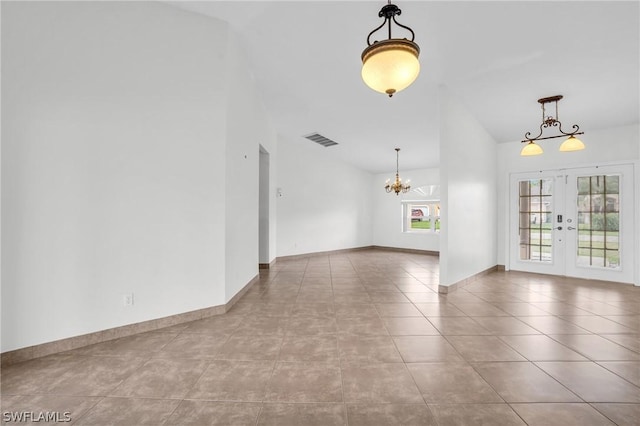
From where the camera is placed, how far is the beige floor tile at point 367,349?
221cm

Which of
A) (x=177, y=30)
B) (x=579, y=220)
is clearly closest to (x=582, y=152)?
(x=579, y=220)

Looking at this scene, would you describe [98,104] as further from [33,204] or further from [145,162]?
[33,204]

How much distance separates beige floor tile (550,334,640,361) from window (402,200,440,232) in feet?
21.0

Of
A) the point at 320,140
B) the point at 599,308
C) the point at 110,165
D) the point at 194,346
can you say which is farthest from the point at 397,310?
the point at 320,140

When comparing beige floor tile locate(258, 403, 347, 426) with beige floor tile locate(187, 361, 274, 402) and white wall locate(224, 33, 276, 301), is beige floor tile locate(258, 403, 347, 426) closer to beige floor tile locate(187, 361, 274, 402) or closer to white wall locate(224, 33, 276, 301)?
beige floor tile locate(187, 361, 274, 402)

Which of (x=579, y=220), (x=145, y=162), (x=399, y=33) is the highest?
(x=399, y=33)

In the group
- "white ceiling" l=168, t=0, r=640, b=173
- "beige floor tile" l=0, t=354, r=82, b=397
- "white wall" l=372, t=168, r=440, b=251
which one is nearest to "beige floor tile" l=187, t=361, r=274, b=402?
"beige floor tile" l=0, t=354, r=82, b=397

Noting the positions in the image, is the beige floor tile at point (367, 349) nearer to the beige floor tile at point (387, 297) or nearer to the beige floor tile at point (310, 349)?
the beige floor tile at point (310, 349)

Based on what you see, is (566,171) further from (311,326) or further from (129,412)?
(129,412)

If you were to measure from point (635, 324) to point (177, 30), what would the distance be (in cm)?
595

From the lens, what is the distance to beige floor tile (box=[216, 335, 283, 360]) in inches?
88.8

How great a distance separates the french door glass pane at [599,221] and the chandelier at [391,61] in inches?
227

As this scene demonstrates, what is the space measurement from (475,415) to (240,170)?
3479 mm

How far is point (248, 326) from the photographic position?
113 inches
